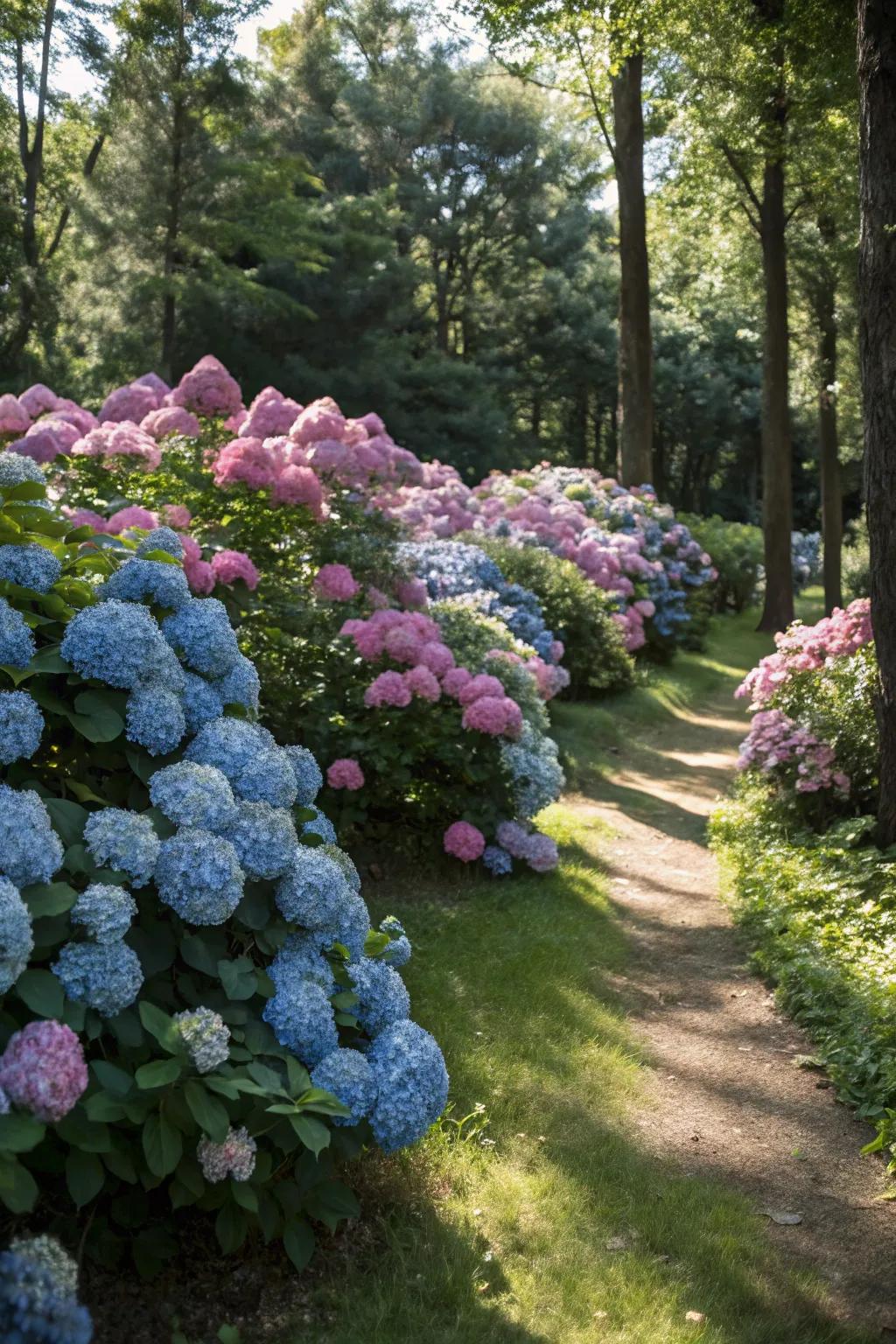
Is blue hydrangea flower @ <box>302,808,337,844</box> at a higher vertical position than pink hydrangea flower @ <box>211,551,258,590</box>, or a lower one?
lower

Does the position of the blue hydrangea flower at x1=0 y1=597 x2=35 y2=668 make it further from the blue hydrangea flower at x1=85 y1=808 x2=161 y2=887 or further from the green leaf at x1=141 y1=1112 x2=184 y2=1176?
the green leaf at x1=141 y1=1112 x2=184 y2=1176

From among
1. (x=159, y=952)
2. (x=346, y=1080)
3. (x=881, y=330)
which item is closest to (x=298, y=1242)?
(x=346, y=1080)

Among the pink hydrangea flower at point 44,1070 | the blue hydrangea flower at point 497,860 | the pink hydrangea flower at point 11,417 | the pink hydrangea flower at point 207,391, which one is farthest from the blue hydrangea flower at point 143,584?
the pink hydrangea flower at point 11,417

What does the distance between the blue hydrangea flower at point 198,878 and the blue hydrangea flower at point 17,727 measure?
0.37m

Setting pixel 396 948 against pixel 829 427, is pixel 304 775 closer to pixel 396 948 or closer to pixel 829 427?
pixel 396 948

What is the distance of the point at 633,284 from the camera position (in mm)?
15766

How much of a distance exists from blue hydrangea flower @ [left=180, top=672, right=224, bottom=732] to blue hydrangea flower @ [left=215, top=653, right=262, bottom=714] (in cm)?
9

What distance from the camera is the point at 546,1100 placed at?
402 centimetres

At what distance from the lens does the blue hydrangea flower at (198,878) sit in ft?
8.72

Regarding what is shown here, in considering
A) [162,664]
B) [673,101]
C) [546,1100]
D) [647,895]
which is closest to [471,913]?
[647,895]

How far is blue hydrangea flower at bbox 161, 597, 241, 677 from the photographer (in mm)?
3182

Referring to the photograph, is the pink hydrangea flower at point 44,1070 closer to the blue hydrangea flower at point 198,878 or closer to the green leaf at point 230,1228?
the blue hydrangea flower at point 198,878

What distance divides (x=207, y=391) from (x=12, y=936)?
5543 millimetres

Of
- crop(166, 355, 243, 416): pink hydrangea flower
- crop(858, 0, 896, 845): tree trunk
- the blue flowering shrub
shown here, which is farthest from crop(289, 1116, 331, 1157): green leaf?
crop(166, 355, 243, 416): pink hydrangea flower
